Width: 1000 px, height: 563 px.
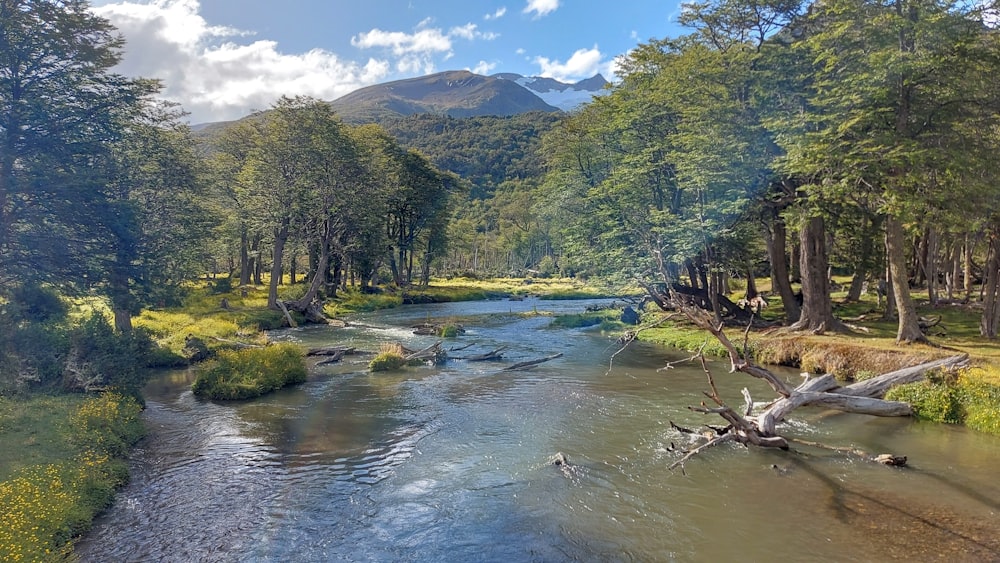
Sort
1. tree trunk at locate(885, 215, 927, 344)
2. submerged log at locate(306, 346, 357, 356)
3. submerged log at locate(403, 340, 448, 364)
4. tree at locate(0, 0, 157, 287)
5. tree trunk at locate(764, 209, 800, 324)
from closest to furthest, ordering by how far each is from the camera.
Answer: tree at locate(0, 0, 157, 287) → tree trunk at locate(885, 215, 927, 344) → submerged log at locate(403, 340, 448, 364) → submerged log at locate(306, 346, 357, 356) → tree trunk at locate(764, 209, 800, 324)

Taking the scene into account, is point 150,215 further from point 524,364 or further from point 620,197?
point 620,197

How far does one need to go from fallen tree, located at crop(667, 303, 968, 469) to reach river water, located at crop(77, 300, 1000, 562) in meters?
0.50

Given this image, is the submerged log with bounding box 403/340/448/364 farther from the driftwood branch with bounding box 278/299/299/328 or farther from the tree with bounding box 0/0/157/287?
the driftwood branch with bounding box 278/299/299/328

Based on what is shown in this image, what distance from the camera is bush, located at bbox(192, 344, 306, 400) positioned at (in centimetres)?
1862

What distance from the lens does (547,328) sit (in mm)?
36906

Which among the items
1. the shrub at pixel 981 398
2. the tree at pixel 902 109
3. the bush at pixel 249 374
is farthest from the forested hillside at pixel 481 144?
the shrub at pixel 981 398

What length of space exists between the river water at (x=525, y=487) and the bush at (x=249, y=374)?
989 mm

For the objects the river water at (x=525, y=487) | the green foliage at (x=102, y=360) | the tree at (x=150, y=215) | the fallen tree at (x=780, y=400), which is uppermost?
the tree at (x=150, y=215)

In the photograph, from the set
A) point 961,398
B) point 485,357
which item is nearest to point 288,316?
point 485,357

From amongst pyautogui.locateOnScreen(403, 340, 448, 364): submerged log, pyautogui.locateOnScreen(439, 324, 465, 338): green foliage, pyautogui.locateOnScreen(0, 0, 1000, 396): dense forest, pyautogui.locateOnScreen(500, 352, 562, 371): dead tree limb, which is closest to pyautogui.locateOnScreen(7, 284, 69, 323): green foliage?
pyautogui.locateOnScreen(0, 0, 1000, 396): dense forest

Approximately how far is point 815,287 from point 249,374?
24.2 metres

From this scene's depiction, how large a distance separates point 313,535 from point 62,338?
13.3 metres

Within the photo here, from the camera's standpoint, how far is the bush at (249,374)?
61.1ft

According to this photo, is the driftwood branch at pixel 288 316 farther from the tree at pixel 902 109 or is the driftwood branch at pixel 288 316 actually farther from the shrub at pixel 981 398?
the shrub at pixel 981 398
